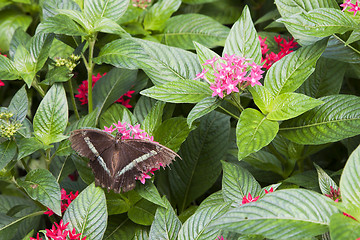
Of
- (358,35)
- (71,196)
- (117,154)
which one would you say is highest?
(358,35)

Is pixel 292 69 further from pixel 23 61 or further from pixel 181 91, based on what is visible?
pixel 23 61

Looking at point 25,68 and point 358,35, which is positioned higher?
point 358,35

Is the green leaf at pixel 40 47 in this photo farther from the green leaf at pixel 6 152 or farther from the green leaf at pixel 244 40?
the green leaf at pixel 244 40

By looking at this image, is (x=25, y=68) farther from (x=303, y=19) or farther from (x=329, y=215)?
(x=329, y=215)

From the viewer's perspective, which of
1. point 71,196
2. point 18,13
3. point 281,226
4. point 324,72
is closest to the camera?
point 281,226

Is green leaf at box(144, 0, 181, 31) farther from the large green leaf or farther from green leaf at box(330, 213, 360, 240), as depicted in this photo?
green leaf at box(330, 213, 360, 240)

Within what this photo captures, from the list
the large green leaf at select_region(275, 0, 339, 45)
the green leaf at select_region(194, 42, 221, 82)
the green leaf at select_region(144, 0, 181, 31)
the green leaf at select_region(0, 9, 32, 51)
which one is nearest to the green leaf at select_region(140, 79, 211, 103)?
the green leaf at select_region(194, 42, 221, 82)

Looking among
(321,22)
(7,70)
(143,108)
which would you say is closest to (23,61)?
(7,70)

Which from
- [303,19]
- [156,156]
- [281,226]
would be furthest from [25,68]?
[281,226]
